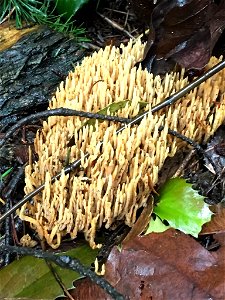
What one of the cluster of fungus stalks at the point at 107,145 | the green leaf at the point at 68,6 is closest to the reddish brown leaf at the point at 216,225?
the cluster of fungus stalks at the point at 107,145

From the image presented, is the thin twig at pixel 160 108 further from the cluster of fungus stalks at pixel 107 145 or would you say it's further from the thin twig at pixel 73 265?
the thin twig at pixel 73 265

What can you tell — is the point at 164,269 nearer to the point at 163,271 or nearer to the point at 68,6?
the point at 163,271

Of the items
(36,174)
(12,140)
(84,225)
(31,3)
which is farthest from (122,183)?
(31,3)

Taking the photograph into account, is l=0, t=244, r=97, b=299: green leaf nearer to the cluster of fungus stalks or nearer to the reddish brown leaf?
the cluster of fungus stalks

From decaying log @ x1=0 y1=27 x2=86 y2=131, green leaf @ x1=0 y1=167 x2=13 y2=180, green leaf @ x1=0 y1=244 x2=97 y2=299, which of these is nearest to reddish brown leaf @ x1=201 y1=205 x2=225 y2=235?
green leaf @ x1=0 y1=244 x2=97 y2=299

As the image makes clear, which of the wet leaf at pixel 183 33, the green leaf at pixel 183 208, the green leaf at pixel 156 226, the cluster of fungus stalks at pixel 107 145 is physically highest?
the wet leaf at pixel 183 33

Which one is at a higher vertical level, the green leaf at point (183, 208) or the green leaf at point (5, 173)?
the green leaf at point (5, 173)

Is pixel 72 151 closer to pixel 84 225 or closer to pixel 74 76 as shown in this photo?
pixel 84 225

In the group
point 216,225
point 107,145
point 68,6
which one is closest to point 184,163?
point 216,225
